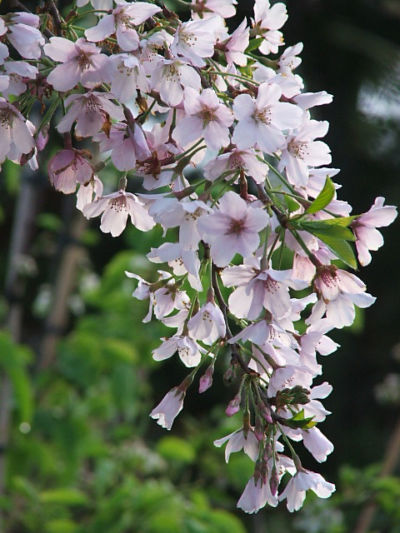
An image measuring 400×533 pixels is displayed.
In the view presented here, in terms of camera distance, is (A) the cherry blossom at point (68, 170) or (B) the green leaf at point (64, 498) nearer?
(A) the cherry blossom at point (68, 170)

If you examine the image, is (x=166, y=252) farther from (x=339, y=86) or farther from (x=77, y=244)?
(x=339, y=86)

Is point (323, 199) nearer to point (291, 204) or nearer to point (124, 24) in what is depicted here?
point (291, 204)

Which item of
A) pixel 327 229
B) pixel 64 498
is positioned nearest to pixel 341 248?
pixel 327 229

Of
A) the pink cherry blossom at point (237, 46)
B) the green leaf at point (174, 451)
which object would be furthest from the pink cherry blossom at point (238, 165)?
the green leaf at point (174, 451)

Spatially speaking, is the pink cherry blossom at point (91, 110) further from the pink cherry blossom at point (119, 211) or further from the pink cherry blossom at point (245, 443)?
the pink cherry blossom at point (245, 443)

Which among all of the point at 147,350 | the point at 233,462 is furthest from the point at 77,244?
the point at 233,462

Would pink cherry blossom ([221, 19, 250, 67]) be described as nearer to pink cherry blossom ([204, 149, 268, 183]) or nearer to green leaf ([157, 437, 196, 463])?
pink cherry blossom ([204, 149, 268, 183])

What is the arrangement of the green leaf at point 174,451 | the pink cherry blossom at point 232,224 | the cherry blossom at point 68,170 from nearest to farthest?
the pink cherry blossom at point 232,224, the cherry blossom at point 68,170, the green leaf at point 174,451
